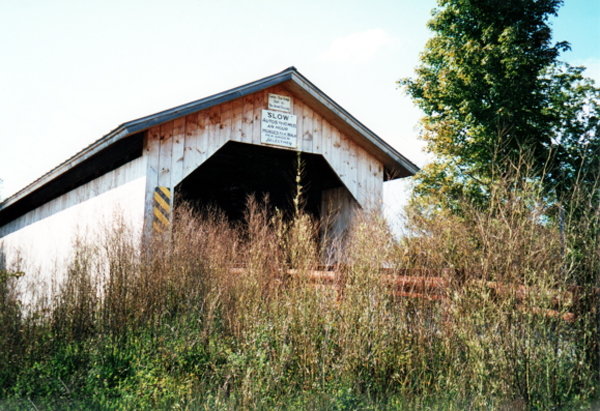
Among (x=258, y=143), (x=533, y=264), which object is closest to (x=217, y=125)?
(x=258, y=143)

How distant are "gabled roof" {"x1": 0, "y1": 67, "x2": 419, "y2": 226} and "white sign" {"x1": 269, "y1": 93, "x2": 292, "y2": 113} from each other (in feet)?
0.78

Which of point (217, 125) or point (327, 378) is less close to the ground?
point (217, 125)

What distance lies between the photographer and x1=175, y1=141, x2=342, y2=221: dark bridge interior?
38.7ft

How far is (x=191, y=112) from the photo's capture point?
851cm

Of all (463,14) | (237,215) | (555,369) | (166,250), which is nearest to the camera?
(555,369)

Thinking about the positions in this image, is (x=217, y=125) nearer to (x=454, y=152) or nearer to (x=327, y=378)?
(x=327, y=378)

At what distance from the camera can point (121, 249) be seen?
18.9ft

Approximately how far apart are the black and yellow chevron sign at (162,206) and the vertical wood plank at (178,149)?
29cm

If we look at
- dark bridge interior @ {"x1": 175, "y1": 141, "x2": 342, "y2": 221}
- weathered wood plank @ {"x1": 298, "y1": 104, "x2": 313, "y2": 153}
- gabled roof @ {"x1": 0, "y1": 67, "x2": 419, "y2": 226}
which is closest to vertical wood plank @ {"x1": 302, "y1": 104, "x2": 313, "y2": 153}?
weathered wood plank @ {"x1": 298, "y1": 104, "x2": 313, "y2": 153}

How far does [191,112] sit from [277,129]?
1894 mm

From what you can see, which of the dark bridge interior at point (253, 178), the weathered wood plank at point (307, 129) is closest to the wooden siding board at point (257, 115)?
the weathered wood plank at point (307, 129)

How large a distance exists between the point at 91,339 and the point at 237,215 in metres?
9.06

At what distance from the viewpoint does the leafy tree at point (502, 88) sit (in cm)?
1670

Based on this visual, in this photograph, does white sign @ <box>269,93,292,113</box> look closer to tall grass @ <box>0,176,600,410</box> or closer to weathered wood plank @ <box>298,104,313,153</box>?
weathered wood plank @ <box>298,104,313,153</box>
